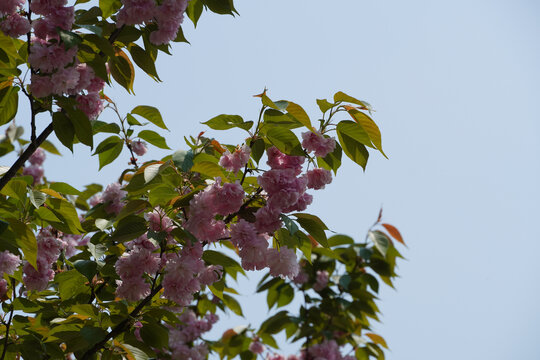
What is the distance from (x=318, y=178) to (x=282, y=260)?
26 cm

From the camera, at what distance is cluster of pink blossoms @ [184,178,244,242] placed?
136 centimetres

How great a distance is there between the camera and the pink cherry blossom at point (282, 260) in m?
1.48

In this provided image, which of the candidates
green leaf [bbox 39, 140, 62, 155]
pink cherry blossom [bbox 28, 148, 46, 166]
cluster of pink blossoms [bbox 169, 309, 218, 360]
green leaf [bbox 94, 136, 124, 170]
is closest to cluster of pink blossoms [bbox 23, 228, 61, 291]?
green leaf [bbox 94, 136, 124, 170]

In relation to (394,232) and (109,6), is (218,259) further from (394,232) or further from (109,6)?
(394,232)

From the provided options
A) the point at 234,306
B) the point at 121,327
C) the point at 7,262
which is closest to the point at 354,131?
the point at 121,327

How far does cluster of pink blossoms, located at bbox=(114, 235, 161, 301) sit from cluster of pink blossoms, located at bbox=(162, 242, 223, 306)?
0.20 ft

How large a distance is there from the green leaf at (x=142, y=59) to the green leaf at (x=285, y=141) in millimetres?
420

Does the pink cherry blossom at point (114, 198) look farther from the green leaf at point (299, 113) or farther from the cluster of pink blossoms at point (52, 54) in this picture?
the green leaf at point (299, 113)

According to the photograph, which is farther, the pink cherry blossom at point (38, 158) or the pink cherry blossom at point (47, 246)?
the pink cherry blossom at point (38, 158)

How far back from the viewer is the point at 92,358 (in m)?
1.59

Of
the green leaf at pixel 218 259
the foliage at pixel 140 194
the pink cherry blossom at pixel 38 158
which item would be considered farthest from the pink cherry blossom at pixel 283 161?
the pink cherry blossom at pixel 38 158

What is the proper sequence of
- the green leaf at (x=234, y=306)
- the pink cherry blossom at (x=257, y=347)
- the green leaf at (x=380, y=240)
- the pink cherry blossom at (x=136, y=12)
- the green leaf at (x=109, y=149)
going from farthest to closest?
the pink cherry blossom at (x=257, y=347) → the green leaf at (x=380, y=240) → the green leaf at (x=234, y=306) → the green leaf at (x=109, y=149) → the pink cherry blossom at (x=136, y=12)

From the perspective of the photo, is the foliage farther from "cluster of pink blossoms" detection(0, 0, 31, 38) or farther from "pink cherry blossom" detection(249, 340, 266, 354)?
"pink cherry blossom" detection(249, 340, 266, 354)

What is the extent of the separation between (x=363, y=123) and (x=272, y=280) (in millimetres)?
1932
